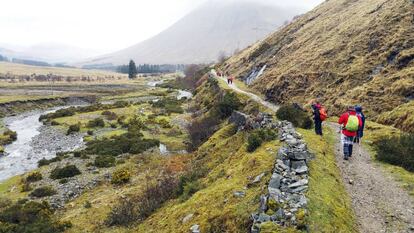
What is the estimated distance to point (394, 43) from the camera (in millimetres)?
41688

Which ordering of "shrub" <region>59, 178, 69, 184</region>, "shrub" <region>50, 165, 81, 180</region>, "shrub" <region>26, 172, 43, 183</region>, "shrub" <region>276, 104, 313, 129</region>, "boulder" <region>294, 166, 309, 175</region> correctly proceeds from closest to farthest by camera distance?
"boulder" <region>294, 166, 309, 175</region> < "shrub" <region>276, 104, 313, 129</region> < "shrub" <region>59, 178, 69, 184</region> < "shrub" <region>26, 172, 43, 183</region> < "shrub" <region>50, 165, 81, 180</region>

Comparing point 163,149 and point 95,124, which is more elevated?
point 163,149

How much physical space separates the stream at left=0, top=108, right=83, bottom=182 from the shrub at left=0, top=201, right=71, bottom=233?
40.9 ft

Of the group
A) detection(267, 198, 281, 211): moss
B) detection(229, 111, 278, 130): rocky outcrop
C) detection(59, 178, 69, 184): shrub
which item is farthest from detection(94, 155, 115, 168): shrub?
detection(267, 198, 281, 211): moss

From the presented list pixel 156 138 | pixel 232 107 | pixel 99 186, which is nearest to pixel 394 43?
pixel 232 107

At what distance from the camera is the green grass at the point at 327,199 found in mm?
12117

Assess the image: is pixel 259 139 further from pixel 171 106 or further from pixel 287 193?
pixel 171 106

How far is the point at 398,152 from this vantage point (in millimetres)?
19391

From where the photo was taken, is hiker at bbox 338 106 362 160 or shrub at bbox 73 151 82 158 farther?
shrub at bbox 73 151 82 158

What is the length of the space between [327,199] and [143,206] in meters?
12.1

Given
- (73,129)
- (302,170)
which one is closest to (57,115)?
(73,129)

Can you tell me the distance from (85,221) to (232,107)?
1013 inches

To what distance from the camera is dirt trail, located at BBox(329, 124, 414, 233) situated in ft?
42.4

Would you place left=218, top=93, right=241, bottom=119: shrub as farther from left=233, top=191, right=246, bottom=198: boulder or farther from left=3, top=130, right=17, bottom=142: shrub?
left=3, top=130, right=17, bottom=142: shrub
